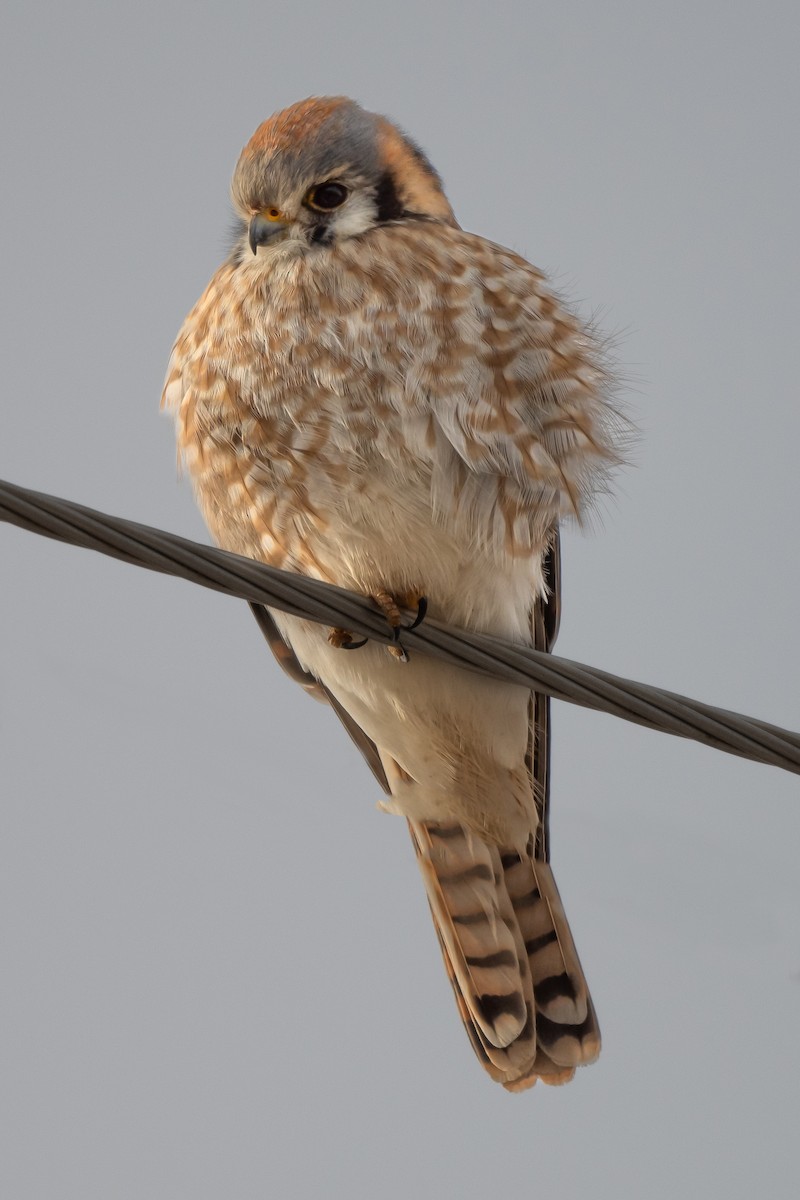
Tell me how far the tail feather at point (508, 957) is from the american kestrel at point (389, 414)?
0.29 metres

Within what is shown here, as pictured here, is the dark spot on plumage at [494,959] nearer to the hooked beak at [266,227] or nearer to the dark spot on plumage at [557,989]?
the dark spot on plumage at [557,989]

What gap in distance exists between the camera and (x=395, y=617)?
276 centimetres

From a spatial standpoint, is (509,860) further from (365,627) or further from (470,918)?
(365,627)

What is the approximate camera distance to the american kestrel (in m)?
2.85

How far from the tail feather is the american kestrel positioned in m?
0.29

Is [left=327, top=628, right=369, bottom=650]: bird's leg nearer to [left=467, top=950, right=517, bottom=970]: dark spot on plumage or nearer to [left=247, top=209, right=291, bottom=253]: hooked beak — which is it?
[left=247, top=209, right=291, bottom=253]: hooked beak

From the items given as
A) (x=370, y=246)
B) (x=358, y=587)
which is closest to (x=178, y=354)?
(x=370, y=246)

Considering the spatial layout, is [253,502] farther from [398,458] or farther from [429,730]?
[429,730]

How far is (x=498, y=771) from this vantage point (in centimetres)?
348

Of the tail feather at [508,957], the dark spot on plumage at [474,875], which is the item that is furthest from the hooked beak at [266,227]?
the dark spot on plumage at [474,875]

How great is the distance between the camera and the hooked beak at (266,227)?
3020 mm

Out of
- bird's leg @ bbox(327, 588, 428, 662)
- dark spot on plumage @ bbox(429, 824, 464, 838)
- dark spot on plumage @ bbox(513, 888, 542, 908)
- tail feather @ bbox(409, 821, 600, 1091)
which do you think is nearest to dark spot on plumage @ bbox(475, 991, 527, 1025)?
tail feather @ bbox(409, 821, 600, 1091)

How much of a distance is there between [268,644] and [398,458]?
888 millimetres

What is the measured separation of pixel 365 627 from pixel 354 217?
0.96 metres
